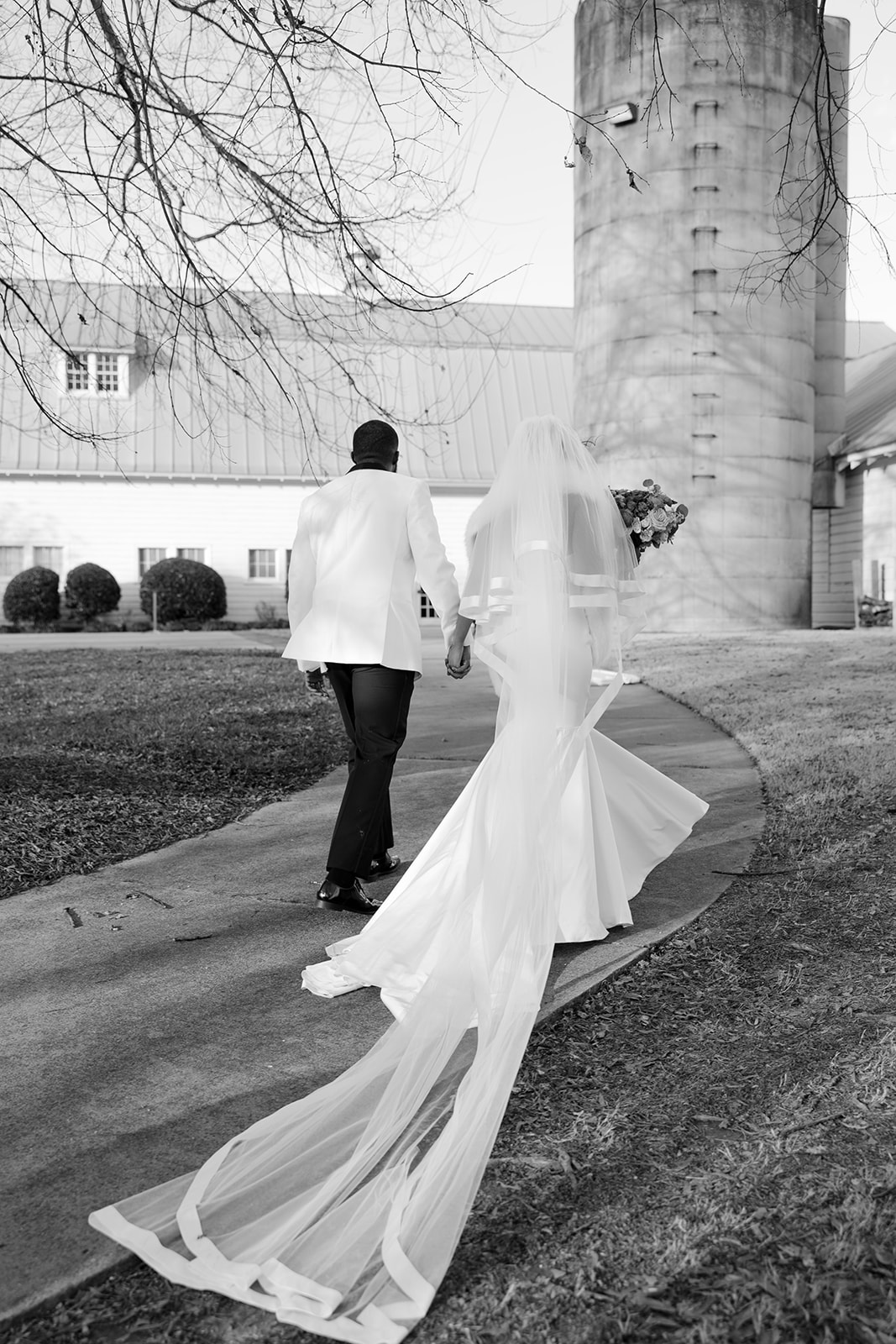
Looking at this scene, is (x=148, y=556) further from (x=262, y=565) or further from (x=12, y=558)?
(x=12, y=558)

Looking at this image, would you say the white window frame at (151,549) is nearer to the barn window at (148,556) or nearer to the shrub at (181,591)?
the barn window at (148,556)

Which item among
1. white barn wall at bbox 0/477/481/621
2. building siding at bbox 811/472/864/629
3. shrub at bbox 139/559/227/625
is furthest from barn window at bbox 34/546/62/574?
building siding at bbox 811/472/864/629

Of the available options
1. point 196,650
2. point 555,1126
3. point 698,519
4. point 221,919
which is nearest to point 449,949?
point 555,1126

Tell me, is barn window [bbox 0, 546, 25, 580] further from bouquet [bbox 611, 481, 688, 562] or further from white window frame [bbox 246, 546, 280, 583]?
bouquet [bbox 611, 481, 688, 562]

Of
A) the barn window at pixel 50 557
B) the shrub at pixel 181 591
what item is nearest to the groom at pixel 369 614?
the shrub at pixel 181 591

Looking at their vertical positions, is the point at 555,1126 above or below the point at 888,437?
below

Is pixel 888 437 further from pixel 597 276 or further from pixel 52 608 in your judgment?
pixel 52 608

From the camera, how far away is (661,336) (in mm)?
22047

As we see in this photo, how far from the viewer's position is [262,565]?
104ft

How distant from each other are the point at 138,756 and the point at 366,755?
13.3ft

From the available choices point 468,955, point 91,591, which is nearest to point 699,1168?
point 468,955

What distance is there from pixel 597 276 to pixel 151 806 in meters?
18.6

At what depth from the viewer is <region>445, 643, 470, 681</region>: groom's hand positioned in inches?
199

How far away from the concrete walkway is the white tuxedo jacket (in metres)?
1.17
